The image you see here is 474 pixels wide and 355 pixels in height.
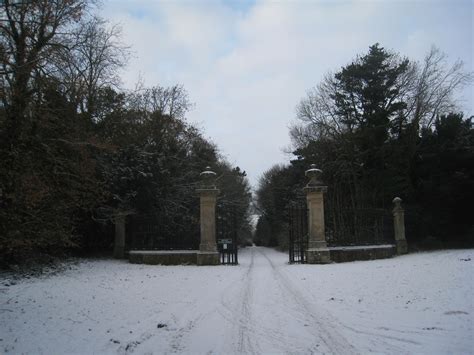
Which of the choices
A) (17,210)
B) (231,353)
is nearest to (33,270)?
(17,210)

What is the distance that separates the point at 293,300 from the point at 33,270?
8.70 meters

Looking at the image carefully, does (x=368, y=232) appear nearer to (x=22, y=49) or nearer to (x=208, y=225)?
(x=208, y=225)

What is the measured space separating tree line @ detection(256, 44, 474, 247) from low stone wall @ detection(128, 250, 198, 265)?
434 inches

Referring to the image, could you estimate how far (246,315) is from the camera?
6148mm

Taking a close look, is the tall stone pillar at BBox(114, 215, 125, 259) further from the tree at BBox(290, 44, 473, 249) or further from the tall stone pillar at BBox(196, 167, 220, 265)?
the tree at BBox(290, 44, 473, 249)

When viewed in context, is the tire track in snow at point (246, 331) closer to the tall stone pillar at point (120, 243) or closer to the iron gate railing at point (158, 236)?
the iron gate railing at point (158, 236)

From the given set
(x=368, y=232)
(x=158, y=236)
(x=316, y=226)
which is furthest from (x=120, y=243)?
(x=368, y=232)

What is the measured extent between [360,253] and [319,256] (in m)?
2.05

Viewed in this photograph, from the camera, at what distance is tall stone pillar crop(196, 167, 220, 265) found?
14859 mm

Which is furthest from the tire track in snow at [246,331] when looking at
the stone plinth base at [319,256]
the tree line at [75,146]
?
the stone plinth base at [319,256]

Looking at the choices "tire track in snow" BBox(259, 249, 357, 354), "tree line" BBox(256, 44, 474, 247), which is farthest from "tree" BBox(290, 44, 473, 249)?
"tire track in snow" BBox(259, 249, 357, 354)

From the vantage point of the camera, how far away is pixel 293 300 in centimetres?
739

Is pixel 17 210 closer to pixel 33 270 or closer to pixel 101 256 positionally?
pixel 33 270

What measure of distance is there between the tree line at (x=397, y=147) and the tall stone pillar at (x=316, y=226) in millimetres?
8477
